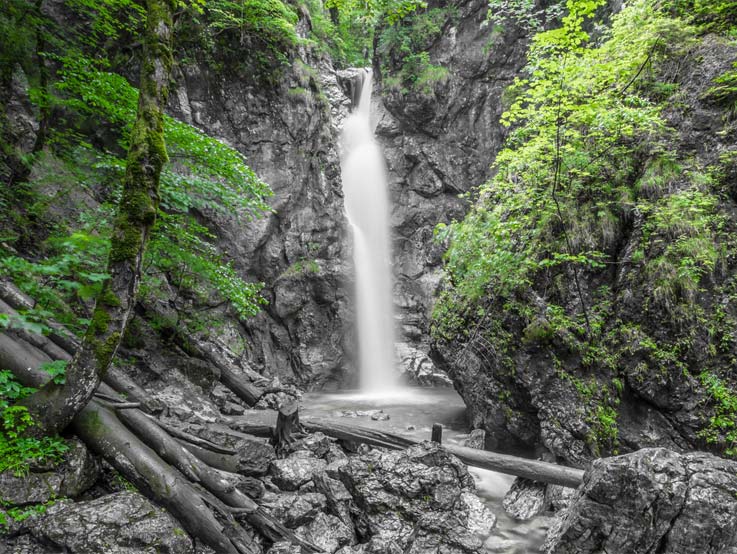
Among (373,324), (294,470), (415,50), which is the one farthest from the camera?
(415,50)

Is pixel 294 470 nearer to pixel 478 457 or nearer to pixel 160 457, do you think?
pixel 160 457

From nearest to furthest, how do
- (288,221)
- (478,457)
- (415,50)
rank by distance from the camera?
(478,457) < (288,221) < (415,50)

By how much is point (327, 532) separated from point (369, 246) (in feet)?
52.9

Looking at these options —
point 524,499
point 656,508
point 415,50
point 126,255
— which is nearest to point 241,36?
point 415,50

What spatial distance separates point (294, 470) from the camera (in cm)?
522

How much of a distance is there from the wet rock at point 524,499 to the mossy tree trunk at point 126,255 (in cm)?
589

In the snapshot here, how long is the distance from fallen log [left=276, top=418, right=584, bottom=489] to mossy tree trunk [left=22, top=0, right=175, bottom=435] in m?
3.26

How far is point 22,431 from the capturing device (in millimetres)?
3461

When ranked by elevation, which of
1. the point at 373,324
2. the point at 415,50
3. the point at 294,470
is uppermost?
the point at 415,50

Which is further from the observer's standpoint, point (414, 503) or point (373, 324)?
point (373, 324)

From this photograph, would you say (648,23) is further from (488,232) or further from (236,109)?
(236,109)

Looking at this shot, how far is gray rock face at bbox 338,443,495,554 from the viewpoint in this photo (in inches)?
167

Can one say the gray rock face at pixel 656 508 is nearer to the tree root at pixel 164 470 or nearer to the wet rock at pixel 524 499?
the wet rock at pixel 524 499

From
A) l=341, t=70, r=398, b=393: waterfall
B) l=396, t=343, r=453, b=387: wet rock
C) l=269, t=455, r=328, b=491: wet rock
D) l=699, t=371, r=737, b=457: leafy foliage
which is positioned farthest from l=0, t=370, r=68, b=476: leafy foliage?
l=396, t=343, r=453, b=387: wet rock
